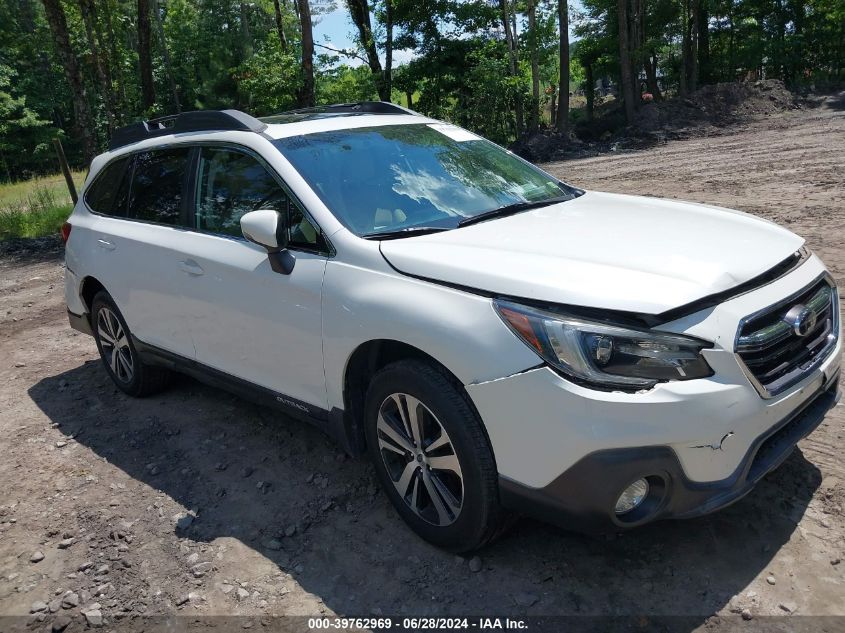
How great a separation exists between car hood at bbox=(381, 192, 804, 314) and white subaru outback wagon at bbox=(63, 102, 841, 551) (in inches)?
0.5

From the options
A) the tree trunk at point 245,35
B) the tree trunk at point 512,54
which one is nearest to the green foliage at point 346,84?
the tree trunk at point 512,54

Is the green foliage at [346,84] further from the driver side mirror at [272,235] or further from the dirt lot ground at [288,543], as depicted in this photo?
the driver side mirror at [272,235]

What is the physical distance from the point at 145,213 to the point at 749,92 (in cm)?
2754

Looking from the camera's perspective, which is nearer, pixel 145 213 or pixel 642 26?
pixel 145 213

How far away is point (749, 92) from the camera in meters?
27.1

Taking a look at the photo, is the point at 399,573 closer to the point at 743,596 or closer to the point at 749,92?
the point at 743,596

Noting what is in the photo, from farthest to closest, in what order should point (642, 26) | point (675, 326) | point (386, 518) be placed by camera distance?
point (642, 26), point (386, 518), point (675, 326)

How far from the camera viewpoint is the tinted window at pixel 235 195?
360cm

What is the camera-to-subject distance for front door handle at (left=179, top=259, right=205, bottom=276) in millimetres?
4105

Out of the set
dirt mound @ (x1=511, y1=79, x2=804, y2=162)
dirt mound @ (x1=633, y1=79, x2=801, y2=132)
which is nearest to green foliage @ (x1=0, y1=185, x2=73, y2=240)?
dirt mound @ (x1=511, y1=79, x2=804, y2=162)

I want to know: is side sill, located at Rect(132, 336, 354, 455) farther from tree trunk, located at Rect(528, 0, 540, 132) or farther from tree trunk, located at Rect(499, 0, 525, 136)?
A: tree trunk, located at Rect(499, 0, 525, 136)

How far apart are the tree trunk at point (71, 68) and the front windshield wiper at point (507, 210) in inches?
551

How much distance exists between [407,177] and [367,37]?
2557cm

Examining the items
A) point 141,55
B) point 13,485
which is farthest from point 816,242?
point 141,55
